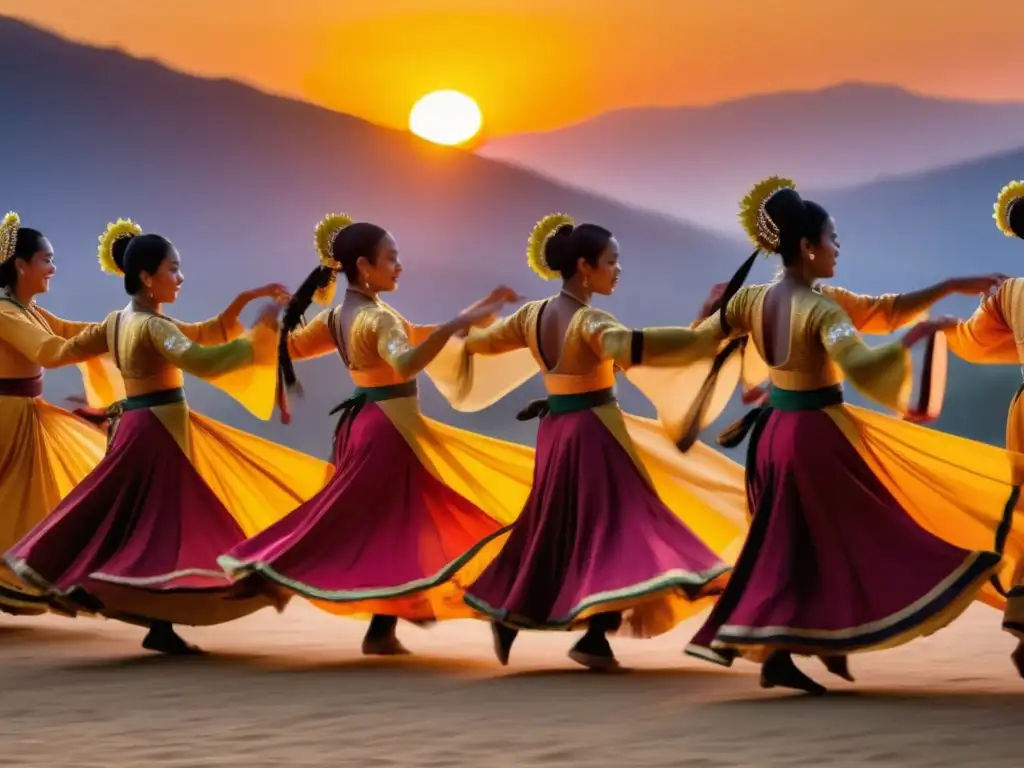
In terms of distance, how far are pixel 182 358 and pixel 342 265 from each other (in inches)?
25.7

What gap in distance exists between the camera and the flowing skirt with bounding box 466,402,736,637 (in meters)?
4.89

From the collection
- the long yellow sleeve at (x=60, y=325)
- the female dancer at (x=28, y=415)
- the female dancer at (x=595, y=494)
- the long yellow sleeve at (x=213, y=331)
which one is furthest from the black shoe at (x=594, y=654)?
the long yellow sleeve at (x=60, y=325)

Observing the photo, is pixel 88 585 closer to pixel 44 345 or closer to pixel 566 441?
pixel 44 345

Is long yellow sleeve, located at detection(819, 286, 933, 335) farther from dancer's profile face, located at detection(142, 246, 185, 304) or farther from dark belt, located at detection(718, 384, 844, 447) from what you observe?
dancer's profile face, located at detection(142, 246, 185, 304)

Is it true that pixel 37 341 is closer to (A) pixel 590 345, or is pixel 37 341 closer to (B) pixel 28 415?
(B) pixel 28 415

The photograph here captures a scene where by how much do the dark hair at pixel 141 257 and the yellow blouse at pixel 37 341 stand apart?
24 centimetres

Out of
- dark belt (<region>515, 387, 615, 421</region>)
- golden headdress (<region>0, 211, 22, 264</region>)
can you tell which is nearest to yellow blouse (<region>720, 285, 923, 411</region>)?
dark belt (<region>515, 387, 615, 421</region>)

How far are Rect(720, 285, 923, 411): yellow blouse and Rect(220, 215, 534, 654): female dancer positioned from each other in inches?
38.2

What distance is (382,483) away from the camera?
5613 mm

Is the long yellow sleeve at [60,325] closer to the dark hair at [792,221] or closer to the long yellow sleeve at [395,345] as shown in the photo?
the long yellow sleeve at [395,345]

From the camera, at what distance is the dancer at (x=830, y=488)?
173 inches

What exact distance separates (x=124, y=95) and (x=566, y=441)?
9745mm

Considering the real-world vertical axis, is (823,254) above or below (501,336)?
above

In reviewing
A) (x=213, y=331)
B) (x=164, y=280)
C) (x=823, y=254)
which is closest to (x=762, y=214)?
(x=823, y=254)
